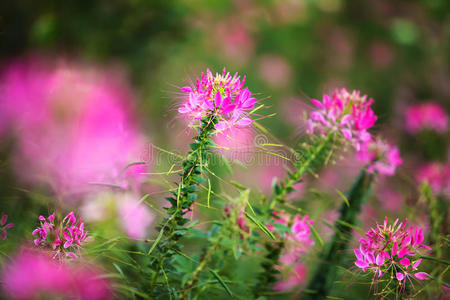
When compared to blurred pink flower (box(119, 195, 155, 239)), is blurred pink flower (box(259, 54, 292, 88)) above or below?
above

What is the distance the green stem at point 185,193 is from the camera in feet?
1.19

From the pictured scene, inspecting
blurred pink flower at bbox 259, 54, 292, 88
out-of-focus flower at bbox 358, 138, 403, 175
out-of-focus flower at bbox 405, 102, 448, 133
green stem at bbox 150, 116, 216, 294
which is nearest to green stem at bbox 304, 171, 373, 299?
out-of-focus flower at bbox 358, 138, 403, 175

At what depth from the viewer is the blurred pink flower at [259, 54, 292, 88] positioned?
1.64 metres

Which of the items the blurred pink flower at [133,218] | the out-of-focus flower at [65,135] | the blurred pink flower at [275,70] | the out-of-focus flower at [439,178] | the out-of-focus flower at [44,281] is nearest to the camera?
the out-of-focus flower at [44,281]

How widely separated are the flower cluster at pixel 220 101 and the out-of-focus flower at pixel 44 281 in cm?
19

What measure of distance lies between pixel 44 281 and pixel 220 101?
226 mm

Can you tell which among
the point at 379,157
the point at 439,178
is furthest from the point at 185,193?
the point at 439,178

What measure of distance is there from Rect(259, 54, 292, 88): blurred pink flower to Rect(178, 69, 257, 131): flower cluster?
129cm

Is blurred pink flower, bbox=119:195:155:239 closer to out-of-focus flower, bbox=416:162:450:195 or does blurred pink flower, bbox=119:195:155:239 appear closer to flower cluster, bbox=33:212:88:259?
flower cluster, bbox=33:212:88:259

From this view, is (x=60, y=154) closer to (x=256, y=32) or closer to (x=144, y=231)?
(x=144, y=231)

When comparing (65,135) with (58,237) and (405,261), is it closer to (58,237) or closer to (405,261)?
(58,237)

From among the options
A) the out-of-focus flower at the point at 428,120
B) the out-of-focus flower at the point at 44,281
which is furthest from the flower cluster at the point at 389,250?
the out-of-focus flower at the point at 428,120

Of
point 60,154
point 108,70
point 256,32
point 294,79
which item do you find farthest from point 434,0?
point 60,154

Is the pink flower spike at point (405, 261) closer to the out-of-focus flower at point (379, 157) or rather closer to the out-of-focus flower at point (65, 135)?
the out-of-focus flower at point (379, 157)
